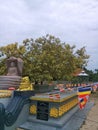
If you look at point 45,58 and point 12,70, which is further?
point 45,58

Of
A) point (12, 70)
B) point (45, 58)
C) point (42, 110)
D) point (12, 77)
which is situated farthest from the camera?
point (45, 58)

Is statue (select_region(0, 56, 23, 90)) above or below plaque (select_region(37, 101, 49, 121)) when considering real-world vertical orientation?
above

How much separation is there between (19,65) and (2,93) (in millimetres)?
2918

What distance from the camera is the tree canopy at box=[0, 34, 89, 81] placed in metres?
23.3

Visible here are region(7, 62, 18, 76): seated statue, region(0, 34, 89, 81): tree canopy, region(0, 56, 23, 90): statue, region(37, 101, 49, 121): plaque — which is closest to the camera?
region(37, 101, 49, 121): plaque

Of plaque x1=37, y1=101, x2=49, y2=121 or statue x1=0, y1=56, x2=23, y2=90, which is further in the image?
statue x1=0, y1=56, x2=23, y2=90

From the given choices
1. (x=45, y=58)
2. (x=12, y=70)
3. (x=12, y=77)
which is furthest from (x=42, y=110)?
(x=45, y=58)

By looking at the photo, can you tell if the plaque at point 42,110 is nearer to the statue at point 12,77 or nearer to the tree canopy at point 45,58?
the statue at point 12,77

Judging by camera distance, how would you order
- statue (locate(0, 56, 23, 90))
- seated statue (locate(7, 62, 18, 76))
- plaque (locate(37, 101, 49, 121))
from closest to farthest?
plaque (locate(37, 101, 49, 121)) → statue (locate(0, 56, 23, 90)) → seated statue (locate(7, 62, 18, 76))

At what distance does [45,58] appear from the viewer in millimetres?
23328

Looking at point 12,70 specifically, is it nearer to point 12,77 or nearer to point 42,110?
point 12,77

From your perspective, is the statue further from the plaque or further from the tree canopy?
the tree canopy

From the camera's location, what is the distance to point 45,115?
853cm

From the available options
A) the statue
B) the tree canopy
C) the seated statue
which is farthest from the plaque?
the tree canopy
